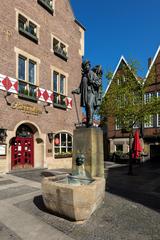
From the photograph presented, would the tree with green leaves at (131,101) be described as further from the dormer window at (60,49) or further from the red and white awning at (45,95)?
the dormer window at (60,49)

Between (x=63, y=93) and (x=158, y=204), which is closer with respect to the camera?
(x=158, y=204)

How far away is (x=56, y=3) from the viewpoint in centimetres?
1895

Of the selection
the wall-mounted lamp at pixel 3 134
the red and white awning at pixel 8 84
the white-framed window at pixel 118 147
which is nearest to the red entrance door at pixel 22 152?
the wall-mounted lamp at pixel 3 134

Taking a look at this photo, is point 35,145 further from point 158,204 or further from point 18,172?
point 158,204

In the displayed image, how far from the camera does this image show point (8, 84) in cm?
1388

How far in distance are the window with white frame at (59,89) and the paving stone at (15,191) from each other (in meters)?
9.32

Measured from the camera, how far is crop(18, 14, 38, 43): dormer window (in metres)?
15.4

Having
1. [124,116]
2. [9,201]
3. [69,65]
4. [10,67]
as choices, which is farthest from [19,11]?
[9,201]

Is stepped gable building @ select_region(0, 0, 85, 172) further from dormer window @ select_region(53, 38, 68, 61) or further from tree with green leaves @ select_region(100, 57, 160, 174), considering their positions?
tree with green leaves @ select_region(100, 57, 160, 174)

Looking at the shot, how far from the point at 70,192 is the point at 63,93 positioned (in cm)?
1463

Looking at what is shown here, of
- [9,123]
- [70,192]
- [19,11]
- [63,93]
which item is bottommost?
[70,192]

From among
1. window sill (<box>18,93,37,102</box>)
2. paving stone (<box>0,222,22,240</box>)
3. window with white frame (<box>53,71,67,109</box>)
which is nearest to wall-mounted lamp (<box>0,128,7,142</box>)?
window sill (<box>18,93,37,102</box>)

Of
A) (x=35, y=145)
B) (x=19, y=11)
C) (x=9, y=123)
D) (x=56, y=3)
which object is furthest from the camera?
(x=56, y=3)

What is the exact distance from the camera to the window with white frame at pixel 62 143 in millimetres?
18297
